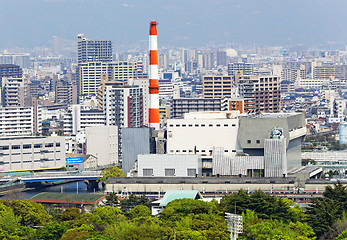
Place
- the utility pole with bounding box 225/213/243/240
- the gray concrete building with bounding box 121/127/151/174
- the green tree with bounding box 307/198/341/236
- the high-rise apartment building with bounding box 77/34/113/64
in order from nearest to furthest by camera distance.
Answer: the utility pole with bounding box 225/213/243/240 < the green tree with bounding box 307/198/341/236 < the gray concrete building with bounding box 121/127/151/174 < the high-rise apartment building with bounding box 77/34/113/64

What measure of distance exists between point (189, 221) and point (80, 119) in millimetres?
37173

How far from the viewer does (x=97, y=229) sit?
26922mm

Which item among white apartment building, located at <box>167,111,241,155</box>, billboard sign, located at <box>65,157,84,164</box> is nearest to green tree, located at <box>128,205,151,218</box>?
white apartment building, located at <box>167,111,241,155</box>

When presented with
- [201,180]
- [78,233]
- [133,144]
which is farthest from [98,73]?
[78,233]

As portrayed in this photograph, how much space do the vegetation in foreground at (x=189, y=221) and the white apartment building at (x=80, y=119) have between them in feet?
97.2

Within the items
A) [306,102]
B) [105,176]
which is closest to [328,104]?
[306,102]

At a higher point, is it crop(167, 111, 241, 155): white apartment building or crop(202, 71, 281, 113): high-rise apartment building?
crop(202, 71, 281, 113): high-rise apartment building

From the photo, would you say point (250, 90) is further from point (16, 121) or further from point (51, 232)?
point (51, 232)

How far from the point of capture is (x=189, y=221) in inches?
1036

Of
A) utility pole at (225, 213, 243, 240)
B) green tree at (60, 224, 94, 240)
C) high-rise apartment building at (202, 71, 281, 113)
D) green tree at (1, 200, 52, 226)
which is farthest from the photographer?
high-rise apartment building at (202, 71, 281, 113)

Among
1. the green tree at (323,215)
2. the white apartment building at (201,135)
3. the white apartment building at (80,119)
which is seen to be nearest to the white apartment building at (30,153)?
the white apartment building at (201,135)

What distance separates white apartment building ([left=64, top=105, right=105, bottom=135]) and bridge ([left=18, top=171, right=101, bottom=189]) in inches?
540

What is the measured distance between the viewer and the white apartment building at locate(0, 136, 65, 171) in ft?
153

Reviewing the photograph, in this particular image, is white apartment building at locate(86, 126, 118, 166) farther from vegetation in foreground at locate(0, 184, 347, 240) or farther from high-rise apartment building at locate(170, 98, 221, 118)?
vegetation in foreground at locate(0, 184, 347, 240)
